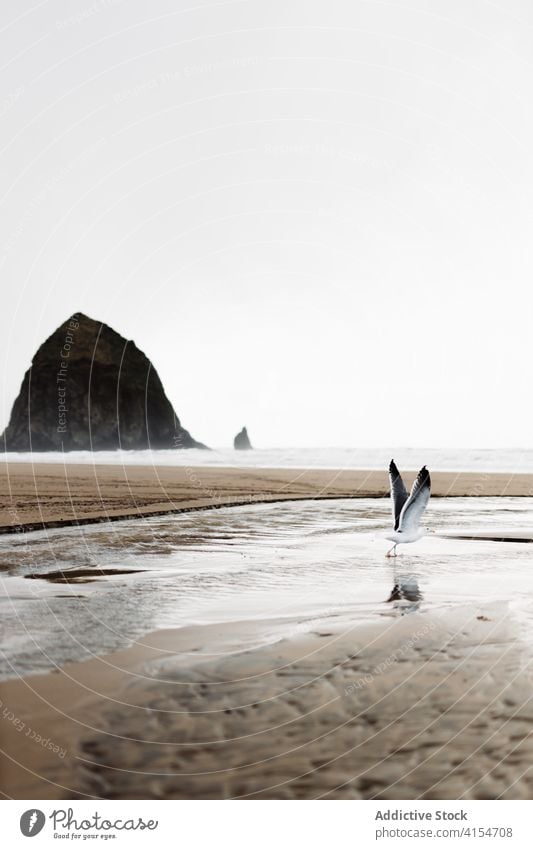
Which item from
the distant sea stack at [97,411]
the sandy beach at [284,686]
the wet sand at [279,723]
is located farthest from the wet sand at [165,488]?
the wet sand at [279,723]

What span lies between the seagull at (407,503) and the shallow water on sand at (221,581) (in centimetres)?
58

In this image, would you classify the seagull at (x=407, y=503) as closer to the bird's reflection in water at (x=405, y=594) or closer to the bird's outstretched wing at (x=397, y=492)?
the bird's outstretched wing at (x=397, y=492)

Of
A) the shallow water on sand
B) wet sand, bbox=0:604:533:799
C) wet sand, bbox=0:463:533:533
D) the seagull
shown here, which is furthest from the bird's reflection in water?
wet sand, bbox=0:463:533:533

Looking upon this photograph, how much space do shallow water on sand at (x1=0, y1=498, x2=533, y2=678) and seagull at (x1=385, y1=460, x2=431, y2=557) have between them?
0.58m

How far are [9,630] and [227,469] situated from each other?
3041cm

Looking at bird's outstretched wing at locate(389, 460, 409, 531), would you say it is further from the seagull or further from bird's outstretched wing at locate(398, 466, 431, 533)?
bird's outstretched wing at locate(398, 466, 431, 533)

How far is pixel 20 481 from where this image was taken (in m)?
24.0

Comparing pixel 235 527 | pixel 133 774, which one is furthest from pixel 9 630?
pixel 235 527

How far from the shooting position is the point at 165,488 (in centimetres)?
2428

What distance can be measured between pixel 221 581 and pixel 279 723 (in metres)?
4.33

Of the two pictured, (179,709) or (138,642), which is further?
(138,642)
